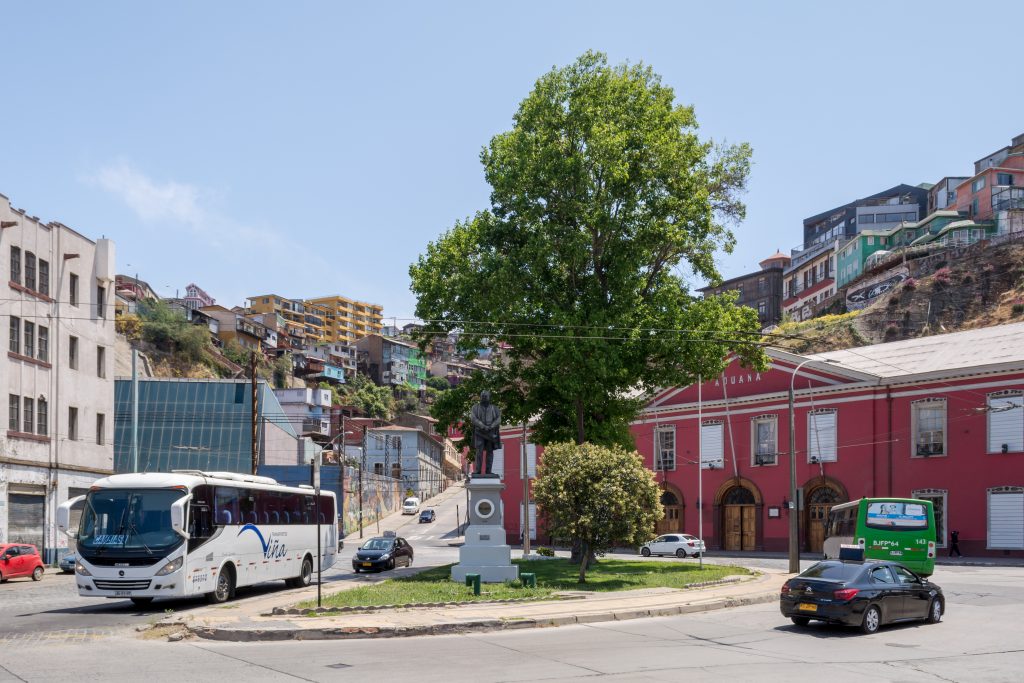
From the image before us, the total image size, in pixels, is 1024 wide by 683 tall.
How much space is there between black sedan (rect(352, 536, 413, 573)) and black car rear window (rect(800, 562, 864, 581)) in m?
23.0

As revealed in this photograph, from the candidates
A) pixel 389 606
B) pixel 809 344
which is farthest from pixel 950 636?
pixel 809 344

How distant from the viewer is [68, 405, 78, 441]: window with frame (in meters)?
46.8

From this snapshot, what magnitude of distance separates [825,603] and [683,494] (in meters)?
43.6

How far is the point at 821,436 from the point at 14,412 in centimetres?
3959

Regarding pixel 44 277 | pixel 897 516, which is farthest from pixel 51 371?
pixel 897 516

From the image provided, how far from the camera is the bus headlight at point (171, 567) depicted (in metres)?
22.8

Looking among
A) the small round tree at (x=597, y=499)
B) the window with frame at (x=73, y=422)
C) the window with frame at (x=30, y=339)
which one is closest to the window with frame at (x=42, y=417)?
the window with frame at (x=30, y=339)

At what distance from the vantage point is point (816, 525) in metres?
54.3

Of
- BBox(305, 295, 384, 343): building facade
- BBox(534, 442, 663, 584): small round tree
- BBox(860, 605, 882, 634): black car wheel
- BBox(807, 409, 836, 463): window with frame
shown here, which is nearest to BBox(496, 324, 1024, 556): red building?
BBox(807, 409, 836, 463): window with frame

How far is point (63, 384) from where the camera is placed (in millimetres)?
45875

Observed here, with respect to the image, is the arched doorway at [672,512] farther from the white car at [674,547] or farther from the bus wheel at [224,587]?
the bus wheel at [224,587]

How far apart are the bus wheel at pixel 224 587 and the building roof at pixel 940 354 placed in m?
36.9

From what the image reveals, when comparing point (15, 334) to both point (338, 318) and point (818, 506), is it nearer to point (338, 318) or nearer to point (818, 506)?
point (818, 506)

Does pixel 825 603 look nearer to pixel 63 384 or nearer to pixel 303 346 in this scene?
pixel 63 384
